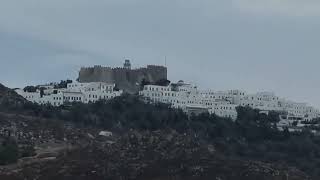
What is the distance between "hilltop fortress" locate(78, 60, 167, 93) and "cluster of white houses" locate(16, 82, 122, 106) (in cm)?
526

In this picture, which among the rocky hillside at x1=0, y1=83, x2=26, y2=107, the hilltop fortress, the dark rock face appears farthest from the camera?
the hilltop fortress

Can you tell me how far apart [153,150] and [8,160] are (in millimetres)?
8626

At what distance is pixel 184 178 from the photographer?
156 feet

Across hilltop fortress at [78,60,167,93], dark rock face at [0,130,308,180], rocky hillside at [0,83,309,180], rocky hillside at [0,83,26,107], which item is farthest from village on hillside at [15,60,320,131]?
dark rock face at [0,130,308,180]

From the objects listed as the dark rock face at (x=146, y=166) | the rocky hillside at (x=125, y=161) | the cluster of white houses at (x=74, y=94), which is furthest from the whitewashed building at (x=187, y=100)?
the dark rock face at (x=146, y=166)

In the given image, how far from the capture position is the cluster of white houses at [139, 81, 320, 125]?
342 ft

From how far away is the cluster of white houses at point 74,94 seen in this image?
10062 cm

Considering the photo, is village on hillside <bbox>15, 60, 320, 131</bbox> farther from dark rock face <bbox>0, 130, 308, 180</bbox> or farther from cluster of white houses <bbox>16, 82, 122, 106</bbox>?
dark rock face <bbox>0, 130, 308, 180</bbox>

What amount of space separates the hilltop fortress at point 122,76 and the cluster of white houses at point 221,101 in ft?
12.5

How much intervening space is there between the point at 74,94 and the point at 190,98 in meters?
13.2

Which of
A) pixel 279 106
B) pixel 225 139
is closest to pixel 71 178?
pixel 225 139

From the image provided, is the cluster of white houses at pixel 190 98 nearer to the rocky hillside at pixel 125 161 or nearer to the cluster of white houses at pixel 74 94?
the cluster of white houses at pixel 74 94

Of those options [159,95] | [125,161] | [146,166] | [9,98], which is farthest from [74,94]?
[146,166]

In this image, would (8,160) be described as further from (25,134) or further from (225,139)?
(225,139)
